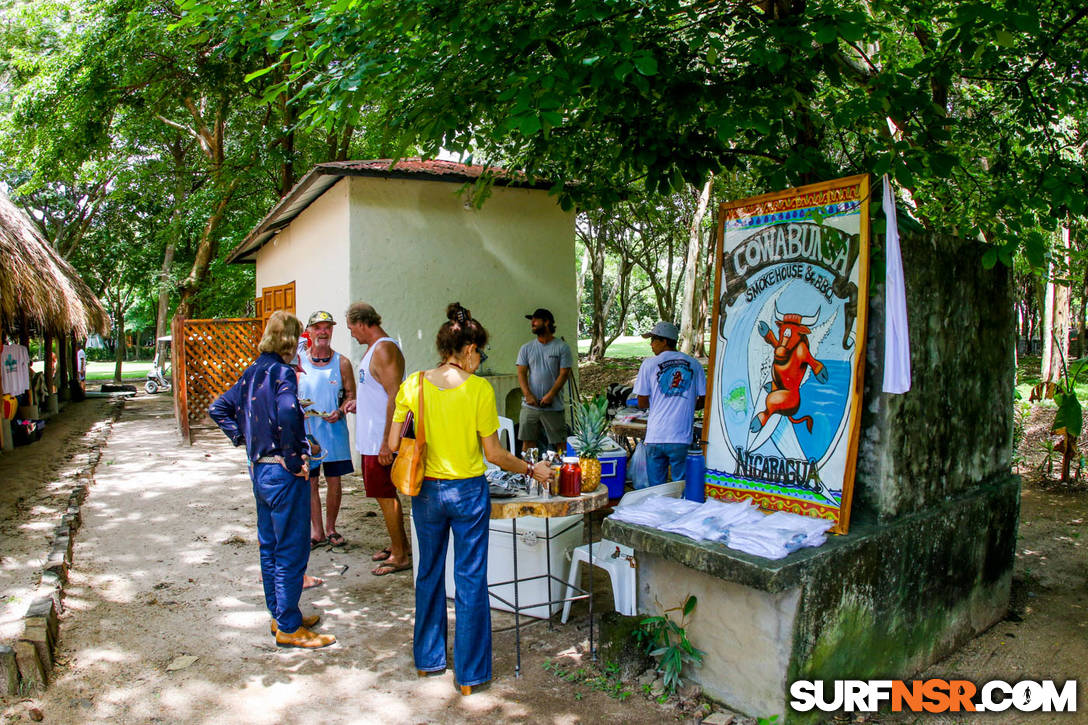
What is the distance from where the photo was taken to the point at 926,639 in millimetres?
3779

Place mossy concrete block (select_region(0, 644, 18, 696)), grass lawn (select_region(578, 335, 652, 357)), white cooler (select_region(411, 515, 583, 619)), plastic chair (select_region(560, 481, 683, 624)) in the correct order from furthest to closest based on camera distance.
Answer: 1. grass lawn (select_region(578, 335, 652, 357))
2. white cooler (select_region(411, 515, 583, 619))
3. plastic chair (select_region(560, 481, 683, 624))
4. mossy concrete block (select_region(0, 644, 18, 696))

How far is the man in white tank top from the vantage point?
15.7ft

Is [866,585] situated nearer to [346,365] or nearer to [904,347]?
[904,347]

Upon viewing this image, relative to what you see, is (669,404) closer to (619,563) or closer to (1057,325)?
(619,563)

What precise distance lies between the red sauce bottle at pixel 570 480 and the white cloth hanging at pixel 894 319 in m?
1.52

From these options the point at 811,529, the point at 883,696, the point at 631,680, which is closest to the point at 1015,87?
the point at 811,529

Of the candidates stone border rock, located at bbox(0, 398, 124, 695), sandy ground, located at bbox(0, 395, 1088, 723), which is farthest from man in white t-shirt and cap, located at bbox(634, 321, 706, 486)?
stone border rock, located at bbox(0, 398, 124, 695)

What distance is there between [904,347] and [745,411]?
874 mm

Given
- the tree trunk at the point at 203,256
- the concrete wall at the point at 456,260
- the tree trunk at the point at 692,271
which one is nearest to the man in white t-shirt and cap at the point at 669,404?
the concrete wall at the point at 456,260

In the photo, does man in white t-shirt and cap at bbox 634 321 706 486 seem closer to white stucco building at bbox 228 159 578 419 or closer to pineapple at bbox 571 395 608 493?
pineapple at bbox 571 395 608 493

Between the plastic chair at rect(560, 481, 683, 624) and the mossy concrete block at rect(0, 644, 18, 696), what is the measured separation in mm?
2755

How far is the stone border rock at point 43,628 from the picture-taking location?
3492 millimetres

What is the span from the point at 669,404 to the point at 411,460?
8.51 ft

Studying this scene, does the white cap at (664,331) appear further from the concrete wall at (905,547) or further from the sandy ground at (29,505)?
the sandy ground at (29,505)
